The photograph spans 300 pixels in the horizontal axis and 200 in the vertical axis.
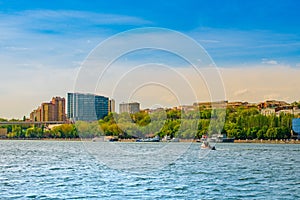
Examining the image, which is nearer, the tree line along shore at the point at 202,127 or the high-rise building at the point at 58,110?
the tree line along shore at the point at 202,127

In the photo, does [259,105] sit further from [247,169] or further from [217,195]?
[217,195]

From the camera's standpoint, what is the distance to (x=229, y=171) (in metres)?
29.7

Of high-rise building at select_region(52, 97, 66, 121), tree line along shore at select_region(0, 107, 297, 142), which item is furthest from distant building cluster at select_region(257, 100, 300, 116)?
high-rise building at select_region(52, 97, 66, 121)

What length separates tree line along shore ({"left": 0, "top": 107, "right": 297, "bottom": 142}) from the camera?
71.4 m

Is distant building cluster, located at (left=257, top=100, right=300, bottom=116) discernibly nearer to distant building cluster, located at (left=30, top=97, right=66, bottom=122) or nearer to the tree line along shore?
the tree line along shore

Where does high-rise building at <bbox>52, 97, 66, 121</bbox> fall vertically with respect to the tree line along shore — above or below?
above

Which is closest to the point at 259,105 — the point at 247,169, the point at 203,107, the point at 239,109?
the point at 239,109

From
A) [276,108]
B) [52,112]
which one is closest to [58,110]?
[52,112]

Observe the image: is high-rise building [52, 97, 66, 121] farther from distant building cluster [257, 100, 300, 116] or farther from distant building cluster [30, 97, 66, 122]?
distant building cluster [257, 100, 300, 116]

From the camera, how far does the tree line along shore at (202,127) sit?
71.4 m

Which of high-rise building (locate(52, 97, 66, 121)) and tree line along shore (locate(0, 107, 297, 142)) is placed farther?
high-rise building (locate(52, 97, 66, 121))

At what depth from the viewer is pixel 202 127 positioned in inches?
3290

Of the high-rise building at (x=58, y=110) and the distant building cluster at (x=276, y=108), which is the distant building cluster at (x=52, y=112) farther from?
the distant building cluster at (x=276, y=108)

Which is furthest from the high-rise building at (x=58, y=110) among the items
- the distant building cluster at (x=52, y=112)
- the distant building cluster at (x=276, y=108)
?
the distant building cluster at (x=276, y=108)
